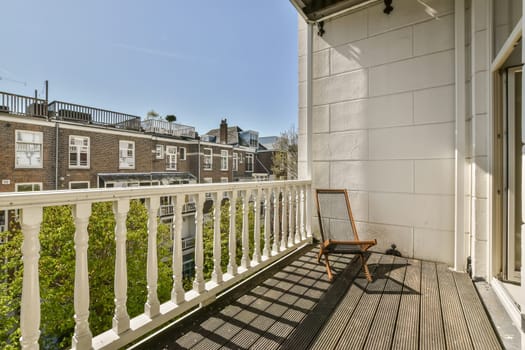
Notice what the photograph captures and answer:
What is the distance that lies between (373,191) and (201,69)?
57.1ft

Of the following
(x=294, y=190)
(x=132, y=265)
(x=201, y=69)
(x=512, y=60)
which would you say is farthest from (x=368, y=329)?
(x=201, y=69)

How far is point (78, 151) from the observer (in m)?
11.4

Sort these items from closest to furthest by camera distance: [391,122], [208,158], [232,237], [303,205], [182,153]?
[232,237] < [391,122] < [303,205] < [182,153] < [208,158]

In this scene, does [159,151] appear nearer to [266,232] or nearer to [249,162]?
[249,162]

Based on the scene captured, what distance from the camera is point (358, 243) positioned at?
2189 mm

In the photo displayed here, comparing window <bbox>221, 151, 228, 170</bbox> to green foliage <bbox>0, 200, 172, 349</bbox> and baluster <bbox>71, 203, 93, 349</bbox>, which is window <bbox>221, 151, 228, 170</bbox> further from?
baluster <bbox>71, 203, 93, 349</bbox>

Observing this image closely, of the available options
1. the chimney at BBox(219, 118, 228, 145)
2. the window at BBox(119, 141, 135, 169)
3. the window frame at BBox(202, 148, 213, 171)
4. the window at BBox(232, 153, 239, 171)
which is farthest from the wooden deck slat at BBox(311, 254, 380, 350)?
the chimney at BBox(219, 118, 228, 145)

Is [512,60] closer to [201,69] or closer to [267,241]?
[267,241]

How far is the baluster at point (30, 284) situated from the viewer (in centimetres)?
92

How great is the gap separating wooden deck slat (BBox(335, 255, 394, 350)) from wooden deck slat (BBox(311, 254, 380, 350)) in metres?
0.03

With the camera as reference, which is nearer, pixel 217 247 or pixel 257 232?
pixel 217 247

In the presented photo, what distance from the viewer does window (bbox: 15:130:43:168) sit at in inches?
375

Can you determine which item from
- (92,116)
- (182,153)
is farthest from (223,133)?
(92,116)

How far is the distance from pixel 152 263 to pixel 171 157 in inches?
607
